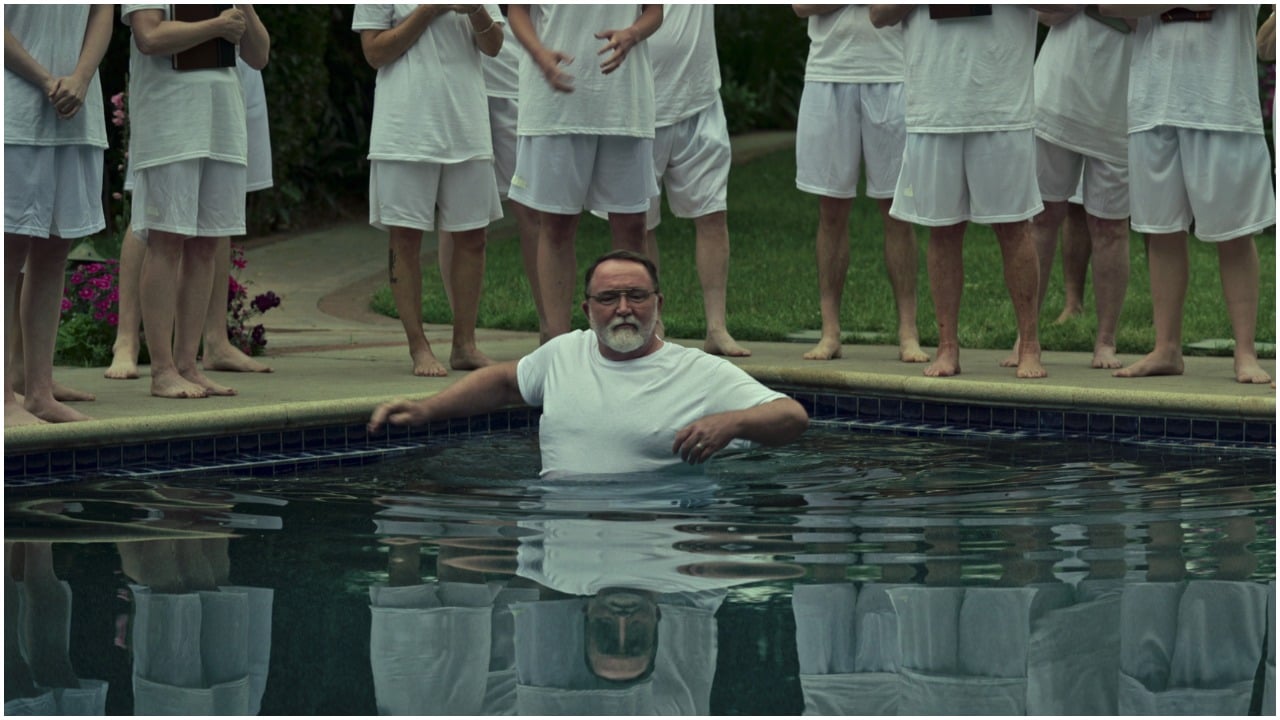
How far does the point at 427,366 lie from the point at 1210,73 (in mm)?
3384

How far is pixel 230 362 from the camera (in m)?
8.23

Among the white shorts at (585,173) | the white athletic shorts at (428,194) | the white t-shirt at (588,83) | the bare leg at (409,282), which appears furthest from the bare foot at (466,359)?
the white t-shirt at (588,83)

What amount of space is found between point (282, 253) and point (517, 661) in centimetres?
1227

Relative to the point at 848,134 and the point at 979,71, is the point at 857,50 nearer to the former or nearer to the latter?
the point at 848,134

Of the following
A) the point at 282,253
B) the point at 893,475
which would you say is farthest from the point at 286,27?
the point at 893,475

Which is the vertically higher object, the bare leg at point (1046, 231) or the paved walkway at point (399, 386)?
the bare leg at point (1046, 231)

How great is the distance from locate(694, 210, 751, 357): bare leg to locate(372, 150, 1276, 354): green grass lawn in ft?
3.12

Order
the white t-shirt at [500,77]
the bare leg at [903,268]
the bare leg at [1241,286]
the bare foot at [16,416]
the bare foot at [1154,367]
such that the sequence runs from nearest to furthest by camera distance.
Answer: the bare foot at [16,416], the bare leg at [1241,286], the bare foot at [1154,367], the bare leg at [903,268], the white t-shirt at [500,77]

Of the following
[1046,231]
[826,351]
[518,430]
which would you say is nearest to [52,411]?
[518,430]

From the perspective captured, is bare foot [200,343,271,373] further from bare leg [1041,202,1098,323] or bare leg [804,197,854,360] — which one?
bare leg [1041,202,1098,323]

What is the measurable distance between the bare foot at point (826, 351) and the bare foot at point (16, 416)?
3529 millimetres

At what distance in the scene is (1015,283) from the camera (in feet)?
25.5

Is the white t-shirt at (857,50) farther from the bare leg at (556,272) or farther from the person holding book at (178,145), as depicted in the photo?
the person holding book at (178,145)

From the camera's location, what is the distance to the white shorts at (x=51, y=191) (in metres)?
6.26
